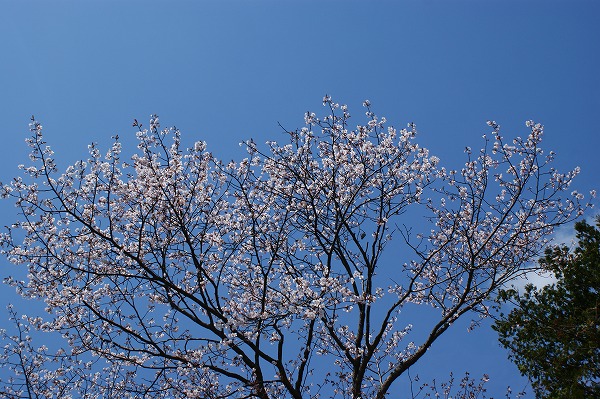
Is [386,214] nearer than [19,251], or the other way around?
[19,251]

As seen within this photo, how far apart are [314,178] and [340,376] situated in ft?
12.6

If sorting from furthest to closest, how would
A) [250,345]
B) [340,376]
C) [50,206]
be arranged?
[340,376], [50,206], [250,345]

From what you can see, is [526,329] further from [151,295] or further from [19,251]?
[19,251]

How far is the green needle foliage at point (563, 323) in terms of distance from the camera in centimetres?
857

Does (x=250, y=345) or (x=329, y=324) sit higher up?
(x=329, y=324)

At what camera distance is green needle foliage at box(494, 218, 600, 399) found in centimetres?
857

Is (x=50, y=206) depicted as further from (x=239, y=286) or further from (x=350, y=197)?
(x=350, y=197)

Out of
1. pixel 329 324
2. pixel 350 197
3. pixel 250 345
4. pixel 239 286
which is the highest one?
pixel 350 197

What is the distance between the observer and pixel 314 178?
10875mm

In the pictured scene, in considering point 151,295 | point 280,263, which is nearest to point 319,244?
point 280,263

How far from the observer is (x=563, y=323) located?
8695 mm

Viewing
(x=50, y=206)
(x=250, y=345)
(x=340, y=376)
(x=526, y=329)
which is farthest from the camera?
(x=340, y=376)

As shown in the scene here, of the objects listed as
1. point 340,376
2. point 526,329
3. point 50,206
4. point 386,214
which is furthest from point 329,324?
point 50,206

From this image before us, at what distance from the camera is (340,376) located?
10.2 m
